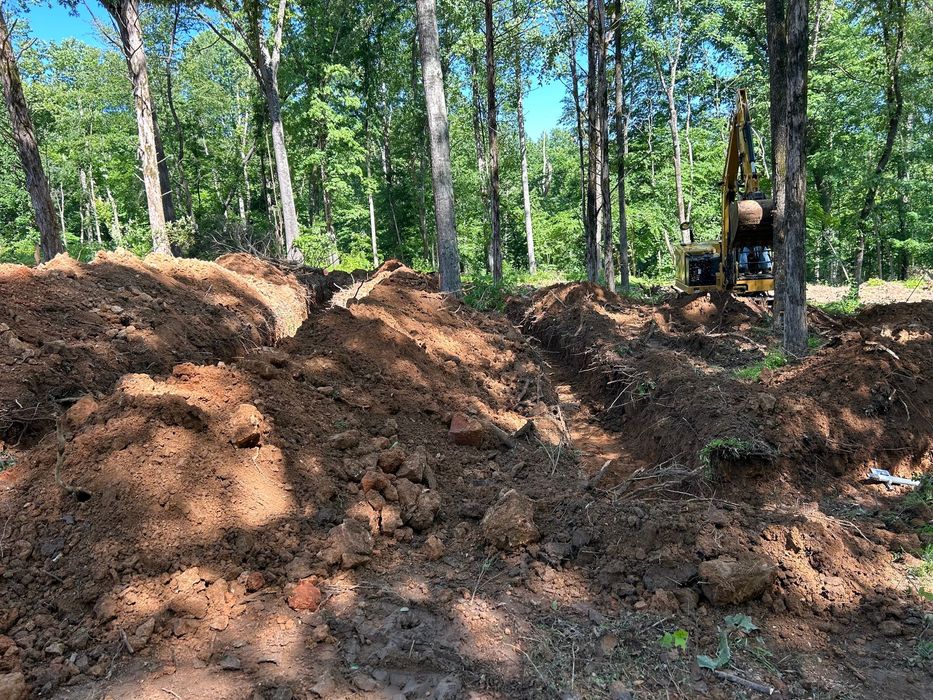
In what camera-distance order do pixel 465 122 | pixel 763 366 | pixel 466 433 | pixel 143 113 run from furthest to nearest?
1. pixel 465 122
2. pixel 143 113
3. pixel 763 366
4. pixel 466 433

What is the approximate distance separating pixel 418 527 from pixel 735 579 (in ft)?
6.80

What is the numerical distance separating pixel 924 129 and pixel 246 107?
35715 millimetres

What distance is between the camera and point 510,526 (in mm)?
3859

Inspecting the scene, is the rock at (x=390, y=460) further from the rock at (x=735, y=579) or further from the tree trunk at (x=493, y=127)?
the tree trunk at (x=493, y=127)

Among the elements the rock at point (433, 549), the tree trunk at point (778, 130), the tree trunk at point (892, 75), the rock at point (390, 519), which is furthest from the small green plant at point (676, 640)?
the tree trunk at point (892, 75)

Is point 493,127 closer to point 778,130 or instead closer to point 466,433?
point 778,130

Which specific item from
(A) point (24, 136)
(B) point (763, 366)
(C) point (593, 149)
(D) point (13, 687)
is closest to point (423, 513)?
(D) point (13, 687)

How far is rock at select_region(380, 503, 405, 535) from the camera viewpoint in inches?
153

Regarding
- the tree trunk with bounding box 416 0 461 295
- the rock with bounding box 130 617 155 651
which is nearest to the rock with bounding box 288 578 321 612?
the rock with bounding box 130 617 155 651

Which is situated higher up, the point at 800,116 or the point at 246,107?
the point at 246,107

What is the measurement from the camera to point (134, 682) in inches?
100

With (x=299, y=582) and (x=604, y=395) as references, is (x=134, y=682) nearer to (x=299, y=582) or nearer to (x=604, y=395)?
(x=299, y=582)

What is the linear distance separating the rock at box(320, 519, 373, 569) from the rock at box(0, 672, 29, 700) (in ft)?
4.78

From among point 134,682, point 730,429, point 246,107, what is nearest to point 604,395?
point 730,429
